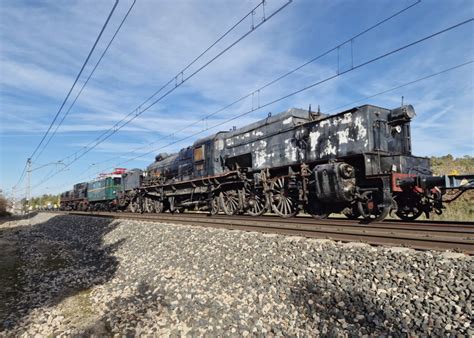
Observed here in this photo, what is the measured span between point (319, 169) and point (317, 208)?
5.08 ft

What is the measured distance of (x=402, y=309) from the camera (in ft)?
12.7

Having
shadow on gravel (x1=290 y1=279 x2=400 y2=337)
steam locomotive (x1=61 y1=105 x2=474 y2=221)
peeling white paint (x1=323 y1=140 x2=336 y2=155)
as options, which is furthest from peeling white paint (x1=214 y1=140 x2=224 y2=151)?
shadow on gravel (x1=290 y1=279 x2=400 y2=337)

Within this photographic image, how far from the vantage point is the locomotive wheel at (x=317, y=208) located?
10.5 metres

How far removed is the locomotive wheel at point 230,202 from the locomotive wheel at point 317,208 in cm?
388

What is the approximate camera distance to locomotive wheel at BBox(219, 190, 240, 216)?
47.1 ft

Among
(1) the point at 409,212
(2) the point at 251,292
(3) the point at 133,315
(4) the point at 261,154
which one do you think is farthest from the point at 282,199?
(3) the point at 133,315

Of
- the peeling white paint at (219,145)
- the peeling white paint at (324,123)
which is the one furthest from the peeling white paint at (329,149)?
the peeling white paint at (219,145)

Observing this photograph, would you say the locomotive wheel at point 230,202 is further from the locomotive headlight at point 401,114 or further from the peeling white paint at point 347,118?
the locomotive headlight at point 401,114

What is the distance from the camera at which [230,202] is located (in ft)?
48.2

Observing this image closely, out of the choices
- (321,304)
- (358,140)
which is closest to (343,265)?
(321,304)

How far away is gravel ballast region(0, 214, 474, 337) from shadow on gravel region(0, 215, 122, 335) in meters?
0.05

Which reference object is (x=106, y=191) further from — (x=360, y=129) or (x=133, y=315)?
(x=133, y=315)

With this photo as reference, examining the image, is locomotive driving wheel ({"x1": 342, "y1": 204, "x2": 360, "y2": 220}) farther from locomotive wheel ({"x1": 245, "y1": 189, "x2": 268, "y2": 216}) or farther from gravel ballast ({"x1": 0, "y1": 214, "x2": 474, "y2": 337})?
gravel ballast ({"x1": 0, "y1": 214, "x2": 474, "y2": 337})

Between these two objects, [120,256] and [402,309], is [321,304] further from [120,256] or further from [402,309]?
[120,256]
